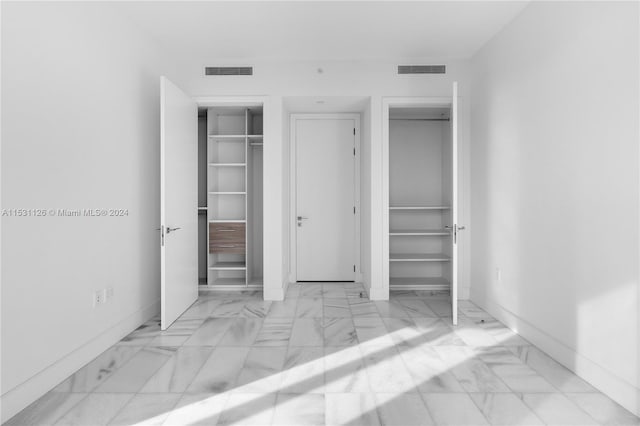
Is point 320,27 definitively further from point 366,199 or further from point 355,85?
point 366,199

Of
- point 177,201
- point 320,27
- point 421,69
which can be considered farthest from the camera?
point 421,69

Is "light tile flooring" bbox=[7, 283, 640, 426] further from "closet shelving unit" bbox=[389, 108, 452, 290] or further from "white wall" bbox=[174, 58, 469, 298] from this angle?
"closet shelving unit" bbox=[389, 108, 452, 290]

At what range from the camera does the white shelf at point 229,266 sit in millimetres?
4626

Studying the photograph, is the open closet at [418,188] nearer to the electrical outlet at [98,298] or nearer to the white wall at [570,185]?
the white wall at [570,185]

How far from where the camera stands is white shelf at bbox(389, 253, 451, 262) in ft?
15.0

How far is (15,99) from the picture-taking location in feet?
6.61

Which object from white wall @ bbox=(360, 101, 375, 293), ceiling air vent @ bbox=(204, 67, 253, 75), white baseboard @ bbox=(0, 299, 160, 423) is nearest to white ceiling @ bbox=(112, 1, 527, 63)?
ceiling air vent @ bbox=(204, 67, 253, 75)

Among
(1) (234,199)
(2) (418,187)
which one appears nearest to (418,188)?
(2) (418,187)

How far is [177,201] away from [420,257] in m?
3.06

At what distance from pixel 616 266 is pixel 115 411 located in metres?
2.87

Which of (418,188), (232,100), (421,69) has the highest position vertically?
(421,69)

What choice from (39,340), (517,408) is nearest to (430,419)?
(517,408)

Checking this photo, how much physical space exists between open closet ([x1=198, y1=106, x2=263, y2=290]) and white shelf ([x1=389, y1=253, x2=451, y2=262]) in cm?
181

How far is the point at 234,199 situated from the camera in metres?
4.95
